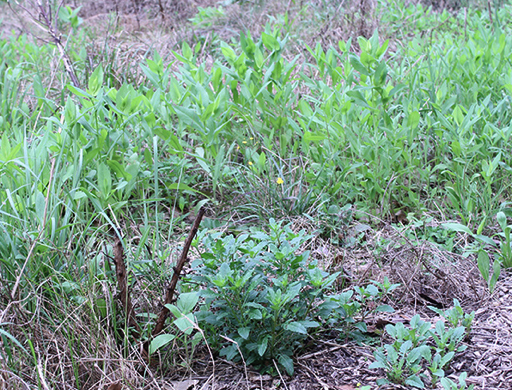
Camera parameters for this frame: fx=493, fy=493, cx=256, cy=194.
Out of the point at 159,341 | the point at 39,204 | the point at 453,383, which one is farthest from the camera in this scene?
the point at 39,204

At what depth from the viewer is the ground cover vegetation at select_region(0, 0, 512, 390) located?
1.64 m

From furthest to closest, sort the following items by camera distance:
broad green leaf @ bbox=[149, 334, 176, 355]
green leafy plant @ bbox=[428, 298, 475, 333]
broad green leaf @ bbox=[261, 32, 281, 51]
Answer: broad green leaf @ bbox=[261, 32, 281, 51]
green leafy plant @ bbox=[428, 298, 475, 333]
broad green leaf @ bbox=[149, 334, 176, 355]

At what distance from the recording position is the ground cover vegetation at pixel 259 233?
164 cm

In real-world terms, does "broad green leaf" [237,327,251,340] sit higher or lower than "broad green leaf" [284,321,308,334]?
lower

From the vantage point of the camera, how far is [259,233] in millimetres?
1852

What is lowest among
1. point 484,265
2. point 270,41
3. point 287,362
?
point 287,362

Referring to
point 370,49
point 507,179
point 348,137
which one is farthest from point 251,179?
point 507,179

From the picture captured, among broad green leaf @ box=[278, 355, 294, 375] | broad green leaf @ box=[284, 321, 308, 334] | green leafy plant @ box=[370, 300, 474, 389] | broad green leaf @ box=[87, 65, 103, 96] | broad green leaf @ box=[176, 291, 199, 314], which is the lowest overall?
broad green leaf @ box=[278, 355, 294, 375]

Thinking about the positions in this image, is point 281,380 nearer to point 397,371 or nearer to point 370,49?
point 397,371

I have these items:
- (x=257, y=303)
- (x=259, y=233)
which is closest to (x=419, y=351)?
(x=257, y=303)

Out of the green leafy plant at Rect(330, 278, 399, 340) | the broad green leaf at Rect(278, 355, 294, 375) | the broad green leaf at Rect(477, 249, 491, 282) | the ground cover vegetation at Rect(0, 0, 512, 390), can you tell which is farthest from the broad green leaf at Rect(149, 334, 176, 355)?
the broad green leaf at Rect(477, 249, 491, 282)

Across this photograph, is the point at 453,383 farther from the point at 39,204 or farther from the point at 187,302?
the point at 39,204

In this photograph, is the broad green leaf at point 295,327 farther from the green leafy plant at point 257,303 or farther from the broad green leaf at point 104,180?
the broad green leaf at point 104,180

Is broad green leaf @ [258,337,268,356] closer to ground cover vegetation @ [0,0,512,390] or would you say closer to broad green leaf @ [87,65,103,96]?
ground cover vegetation @ [0,0,512,390]
